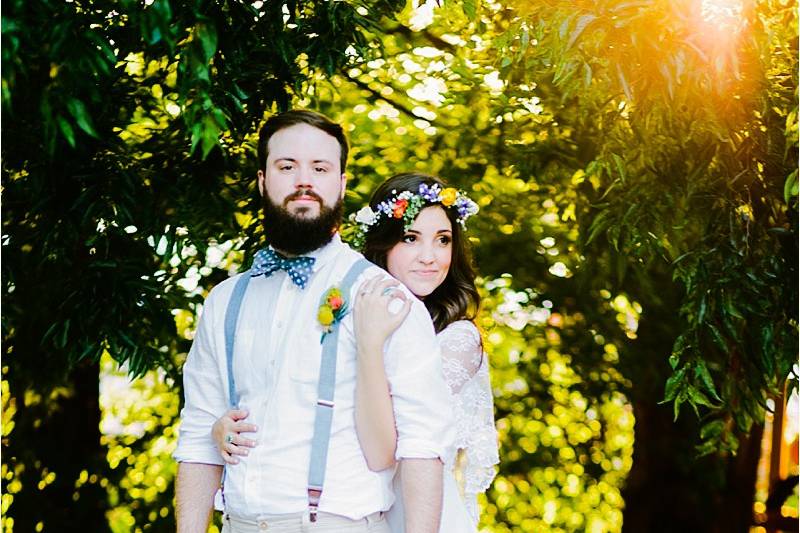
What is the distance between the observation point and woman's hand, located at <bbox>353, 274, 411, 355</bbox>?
262 centimetres

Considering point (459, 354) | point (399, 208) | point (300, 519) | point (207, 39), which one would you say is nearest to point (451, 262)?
point (399, 208)

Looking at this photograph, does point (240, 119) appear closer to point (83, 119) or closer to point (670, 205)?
point (83, 119)

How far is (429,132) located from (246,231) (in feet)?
8.12

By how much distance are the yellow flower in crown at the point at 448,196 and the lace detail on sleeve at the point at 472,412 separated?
41 cm

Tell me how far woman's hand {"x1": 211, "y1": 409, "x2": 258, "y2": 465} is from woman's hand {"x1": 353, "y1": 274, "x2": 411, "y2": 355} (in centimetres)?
35

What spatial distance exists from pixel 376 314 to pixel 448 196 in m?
1.06

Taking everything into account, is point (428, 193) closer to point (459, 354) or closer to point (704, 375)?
point (459, 354)

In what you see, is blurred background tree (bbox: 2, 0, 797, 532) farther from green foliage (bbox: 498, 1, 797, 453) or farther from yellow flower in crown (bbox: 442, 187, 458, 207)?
yellow flower in crown (bbox: 442, 187, 458, 207)

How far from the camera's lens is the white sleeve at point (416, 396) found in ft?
8.64

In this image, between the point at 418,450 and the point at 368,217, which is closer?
the point at 418,450

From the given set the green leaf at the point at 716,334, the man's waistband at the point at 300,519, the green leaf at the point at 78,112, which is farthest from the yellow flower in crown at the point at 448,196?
the green leaf at the point at 78,112

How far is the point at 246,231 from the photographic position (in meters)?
4.71

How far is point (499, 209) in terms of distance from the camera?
269 inches

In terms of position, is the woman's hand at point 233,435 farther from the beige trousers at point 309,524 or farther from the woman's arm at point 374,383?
the woman's arm at point 374,383
